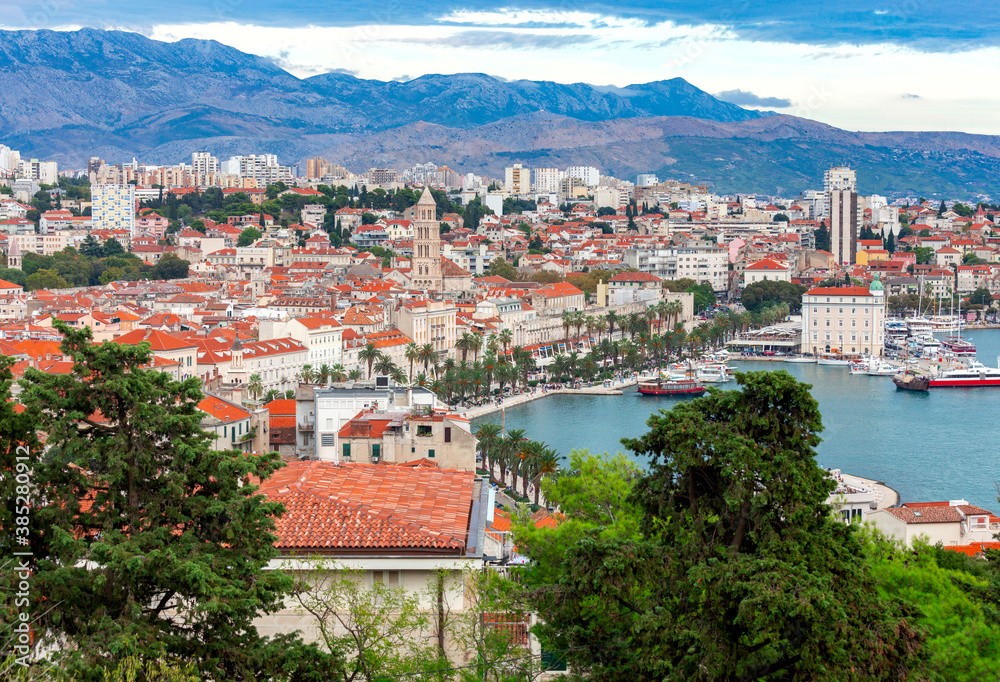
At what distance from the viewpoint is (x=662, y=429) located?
7172 mm

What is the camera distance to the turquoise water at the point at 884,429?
1125 inches

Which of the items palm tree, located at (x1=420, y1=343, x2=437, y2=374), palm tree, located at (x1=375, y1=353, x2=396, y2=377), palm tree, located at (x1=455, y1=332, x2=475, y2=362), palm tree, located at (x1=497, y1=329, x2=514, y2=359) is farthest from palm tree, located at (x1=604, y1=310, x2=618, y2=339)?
palm tree, located at (x1=375, y1=353, x2=396, y2=377)

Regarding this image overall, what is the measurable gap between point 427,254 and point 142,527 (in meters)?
52.5

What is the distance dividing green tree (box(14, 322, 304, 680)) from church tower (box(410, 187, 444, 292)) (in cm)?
5151

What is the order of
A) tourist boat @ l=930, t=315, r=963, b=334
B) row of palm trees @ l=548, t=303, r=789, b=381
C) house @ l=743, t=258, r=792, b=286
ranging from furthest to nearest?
house @ l=743, t=258, r=792, b=286
tourist boat @ l=930, t=315, r=963, b=334
row of palm trees @ l=548, t=303, r=789, b=381

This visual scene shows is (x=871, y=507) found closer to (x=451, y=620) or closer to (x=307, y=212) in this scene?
(x=451, y=620)

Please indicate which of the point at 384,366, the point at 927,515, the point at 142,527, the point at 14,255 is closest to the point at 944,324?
the point at 384,366

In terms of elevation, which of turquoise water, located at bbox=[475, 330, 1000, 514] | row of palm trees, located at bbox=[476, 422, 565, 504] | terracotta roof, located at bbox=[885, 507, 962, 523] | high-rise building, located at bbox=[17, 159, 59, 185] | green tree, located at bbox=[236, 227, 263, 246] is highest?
high-rise building, located at bbox=[17, 159, 59, 185]

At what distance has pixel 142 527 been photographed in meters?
6.94

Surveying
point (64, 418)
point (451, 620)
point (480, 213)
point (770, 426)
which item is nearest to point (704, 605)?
point (770, 426)

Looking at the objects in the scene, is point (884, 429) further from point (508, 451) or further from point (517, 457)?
point (517, 457)

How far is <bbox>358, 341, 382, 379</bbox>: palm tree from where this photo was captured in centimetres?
4134

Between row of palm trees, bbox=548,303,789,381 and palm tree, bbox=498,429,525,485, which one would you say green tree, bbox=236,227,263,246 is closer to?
row of palm trees, bbox=548,303,789,381

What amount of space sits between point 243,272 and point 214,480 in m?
59.9
